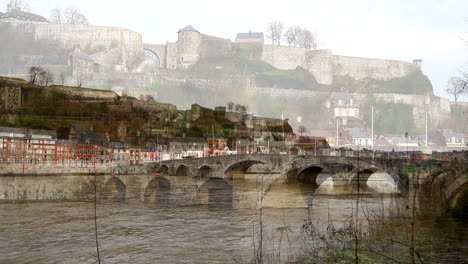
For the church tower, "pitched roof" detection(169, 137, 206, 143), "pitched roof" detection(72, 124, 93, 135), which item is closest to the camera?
"pitched roof" detection(72, 124, 93, 135)

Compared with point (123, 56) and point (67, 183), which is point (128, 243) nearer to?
point (67, 183)

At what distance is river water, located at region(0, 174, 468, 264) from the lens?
10.5 m

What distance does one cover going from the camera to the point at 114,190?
2655 centimetres

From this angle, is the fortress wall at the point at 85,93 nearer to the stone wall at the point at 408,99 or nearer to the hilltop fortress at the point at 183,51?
the hilltop fortress at the point at 183,51

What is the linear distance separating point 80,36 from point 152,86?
55.2 ft

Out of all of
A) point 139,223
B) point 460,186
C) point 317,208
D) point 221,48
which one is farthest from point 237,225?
point 221,48

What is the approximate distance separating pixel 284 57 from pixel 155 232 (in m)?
86.8

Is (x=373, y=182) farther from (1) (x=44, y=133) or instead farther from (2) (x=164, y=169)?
(1) (x=44, y=133)

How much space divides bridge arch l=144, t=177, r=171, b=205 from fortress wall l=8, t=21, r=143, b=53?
62.8 metres

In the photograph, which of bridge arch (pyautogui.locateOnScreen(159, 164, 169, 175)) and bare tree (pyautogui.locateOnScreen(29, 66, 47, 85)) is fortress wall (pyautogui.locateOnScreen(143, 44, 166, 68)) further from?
bridge arch (pyautogui.locateOnScreen(159, 164, 169, 175))

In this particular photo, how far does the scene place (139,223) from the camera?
15094 millimetres

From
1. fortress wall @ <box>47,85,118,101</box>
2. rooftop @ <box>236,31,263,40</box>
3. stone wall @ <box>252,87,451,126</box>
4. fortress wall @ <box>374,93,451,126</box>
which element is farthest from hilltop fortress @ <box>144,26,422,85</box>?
fortress wall @ <box>47,85,118,101</box>

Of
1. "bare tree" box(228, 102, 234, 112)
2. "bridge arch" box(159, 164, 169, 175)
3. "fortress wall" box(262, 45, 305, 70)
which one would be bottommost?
"bridge arch" box(159, 164, 169, 175)

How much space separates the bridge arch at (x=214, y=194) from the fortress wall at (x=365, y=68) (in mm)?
71292
